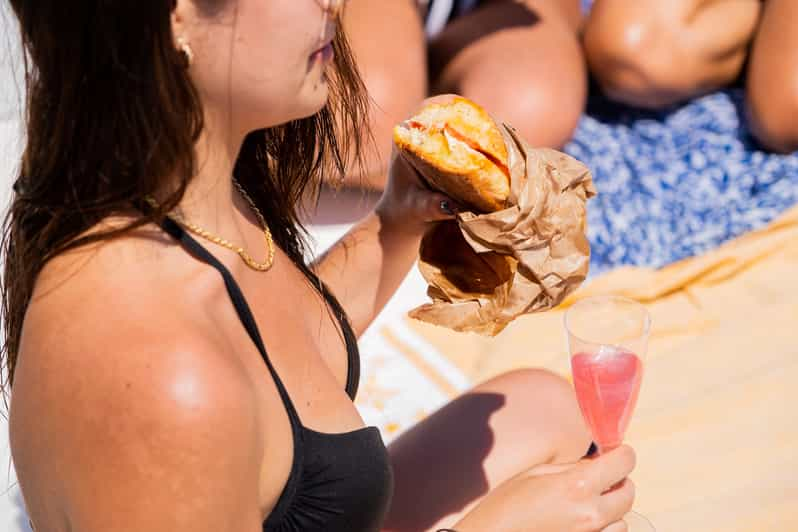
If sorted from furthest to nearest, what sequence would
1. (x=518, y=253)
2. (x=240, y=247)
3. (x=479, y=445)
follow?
(x=479, y=445) → (x=518, y=253) → (x=240, y=247)

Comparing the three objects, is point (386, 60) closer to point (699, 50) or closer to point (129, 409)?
point (699, 50)

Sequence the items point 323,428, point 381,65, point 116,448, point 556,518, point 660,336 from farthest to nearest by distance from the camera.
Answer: point 381,65 < point 660,336 < point 556,518 < point 323,428 < point 116,448

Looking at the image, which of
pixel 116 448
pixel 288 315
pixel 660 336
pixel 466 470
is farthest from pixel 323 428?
pixel 660 336

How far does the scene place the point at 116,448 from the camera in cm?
88

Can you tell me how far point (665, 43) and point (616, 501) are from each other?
1.50 meters

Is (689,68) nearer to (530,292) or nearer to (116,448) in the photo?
(530,292)

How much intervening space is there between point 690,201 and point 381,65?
0.74 m

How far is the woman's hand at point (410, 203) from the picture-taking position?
1337 millimetres

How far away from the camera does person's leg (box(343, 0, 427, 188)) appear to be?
91.6 inches

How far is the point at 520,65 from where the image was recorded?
244 cm

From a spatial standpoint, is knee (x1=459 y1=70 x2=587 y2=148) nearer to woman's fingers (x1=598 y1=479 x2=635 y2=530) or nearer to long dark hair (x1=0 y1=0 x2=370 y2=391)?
woman's fingers (x1=598 y1=479 x2=635 y2=530)

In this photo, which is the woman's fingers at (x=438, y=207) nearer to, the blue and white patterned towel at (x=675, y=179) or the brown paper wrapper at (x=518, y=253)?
the brown paper wrapper at (x=518, y=253)

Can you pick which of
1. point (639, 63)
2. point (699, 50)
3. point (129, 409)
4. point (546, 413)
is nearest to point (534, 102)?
point (639, 63)

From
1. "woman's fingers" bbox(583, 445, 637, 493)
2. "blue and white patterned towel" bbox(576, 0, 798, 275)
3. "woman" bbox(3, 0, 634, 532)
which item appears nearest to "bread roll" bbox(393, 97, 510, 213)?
"woman" bbox(3, 0, 634, 532)
